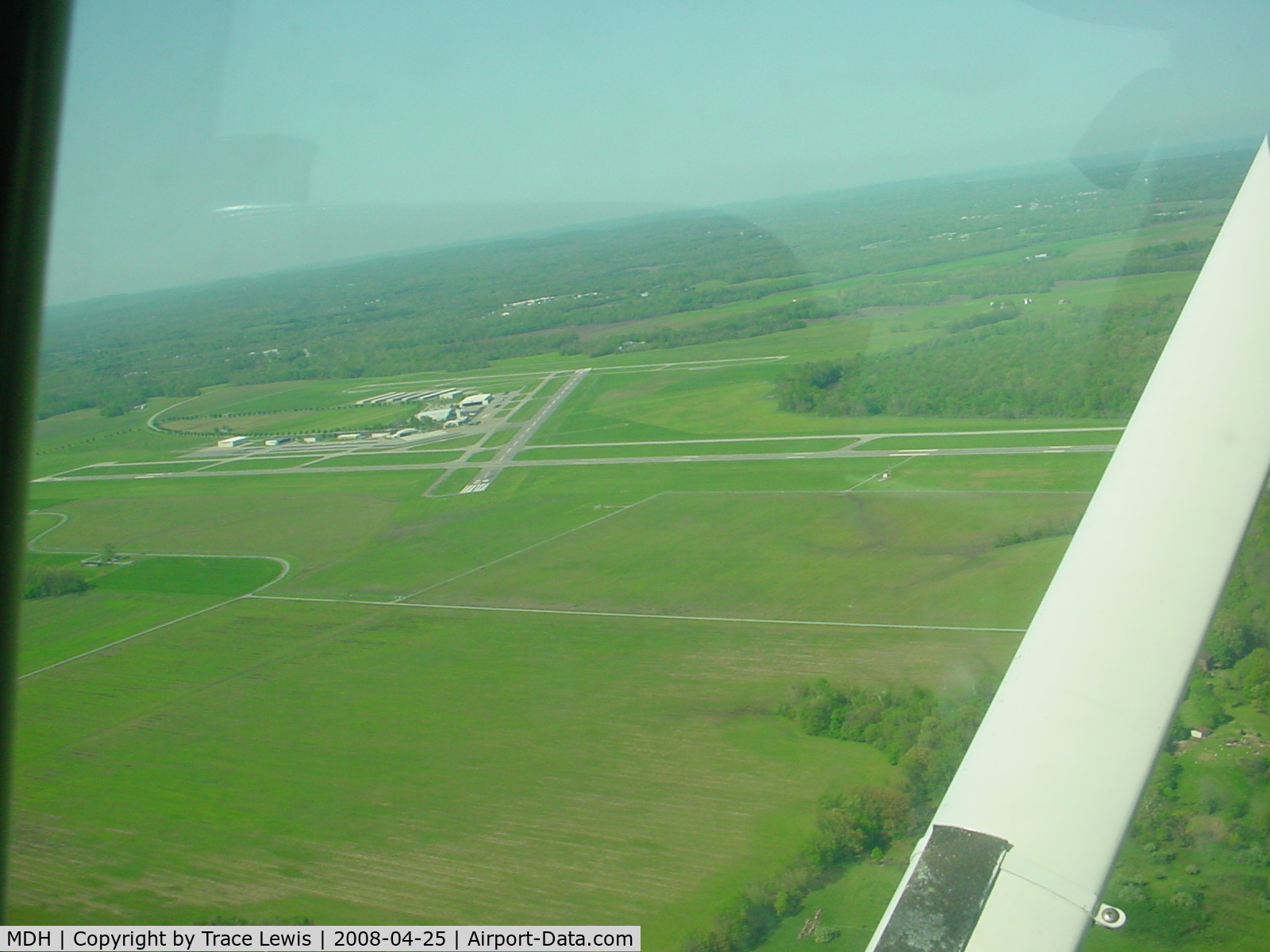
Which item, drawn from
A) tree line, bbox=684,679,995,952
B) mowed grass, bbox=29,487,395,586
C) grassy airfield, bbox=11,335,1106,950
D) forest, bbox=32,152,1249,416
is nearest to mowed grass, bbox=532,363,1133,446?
grassy airfield, bbox=11,335,1106,950

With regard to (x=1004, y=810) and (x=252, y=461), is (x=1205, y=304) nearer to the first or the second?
(x=1004, y=810)

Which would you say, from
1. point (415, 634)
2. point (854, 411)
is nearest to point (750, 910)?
point (415, 634)

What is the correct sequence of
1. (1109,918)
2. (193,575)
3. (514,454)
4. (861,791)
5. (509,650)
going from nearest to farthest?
(1109,918), (861,791), (509,650), (193,575), (514,454)

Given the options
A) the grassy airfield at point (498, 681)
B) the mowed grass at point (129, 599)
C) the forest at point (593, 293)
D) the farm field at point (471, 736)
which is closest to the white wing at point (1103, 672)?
the grassy airfield at point (498, 681)

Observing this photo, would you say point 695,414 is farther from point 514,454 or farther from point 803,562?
point 803,562

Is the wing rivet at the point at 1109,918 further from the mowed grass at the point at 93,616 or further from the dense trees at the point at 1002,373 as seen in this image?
the dense trees at the point at 1002,373
